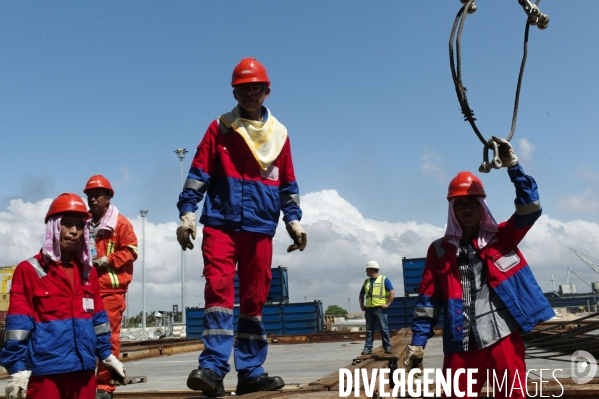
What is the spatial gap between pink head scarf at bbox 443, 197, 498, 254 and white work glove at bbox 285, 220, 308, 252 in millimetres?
1025

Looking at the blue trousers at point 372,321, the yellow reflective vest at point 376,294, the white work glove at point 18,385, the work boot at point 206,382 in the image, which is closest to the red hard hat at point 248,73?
the work boot at point 206,382

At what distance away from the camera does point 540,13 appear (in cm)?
348

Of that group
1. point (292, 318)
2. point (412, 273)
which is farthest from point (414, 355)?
point (292, 318)

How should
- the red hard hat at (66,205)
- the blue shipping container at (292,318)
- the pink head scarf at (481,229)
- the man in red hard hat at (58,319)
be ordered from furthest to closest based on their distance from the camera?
the blue shipping container at (292,318)
the pink head scarf at (481,229)
the red hard hat at (66,205)
the man in red hard hat at (58,319)

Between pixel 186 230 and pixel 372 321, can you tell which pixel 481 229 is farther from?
pixel 372 321

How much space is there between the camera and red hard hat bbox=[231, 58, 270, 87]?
384cm

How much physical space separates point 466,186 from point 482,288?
593 millimetres

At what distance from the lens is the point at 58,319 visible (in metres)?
3.13

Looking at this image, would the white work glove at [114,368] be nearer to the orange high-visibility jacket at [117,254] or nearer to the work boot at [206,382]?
the work boot at [206,382]

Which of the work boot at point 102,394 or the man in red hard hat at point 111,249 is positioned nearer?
the work boot at point 102,394

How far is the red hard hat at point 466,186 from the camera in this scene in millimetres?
3465

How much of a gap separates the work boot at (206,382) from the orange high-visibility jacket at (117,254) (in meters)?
1.55

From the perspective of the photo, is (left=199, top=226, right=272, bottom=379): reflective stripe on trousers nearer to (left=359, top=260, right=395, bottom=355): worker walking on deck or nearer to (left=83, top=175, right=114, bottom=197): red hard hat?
(left=83, top=175, right=114, bottom=197): red hard hat

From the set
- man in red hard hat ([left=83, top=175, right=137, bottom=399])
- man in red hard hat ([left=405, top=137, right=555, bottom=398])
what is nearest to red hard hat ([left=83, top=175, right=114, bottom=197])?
man in red hard hat ([left=83, top=175, right=137, bottom=399])
